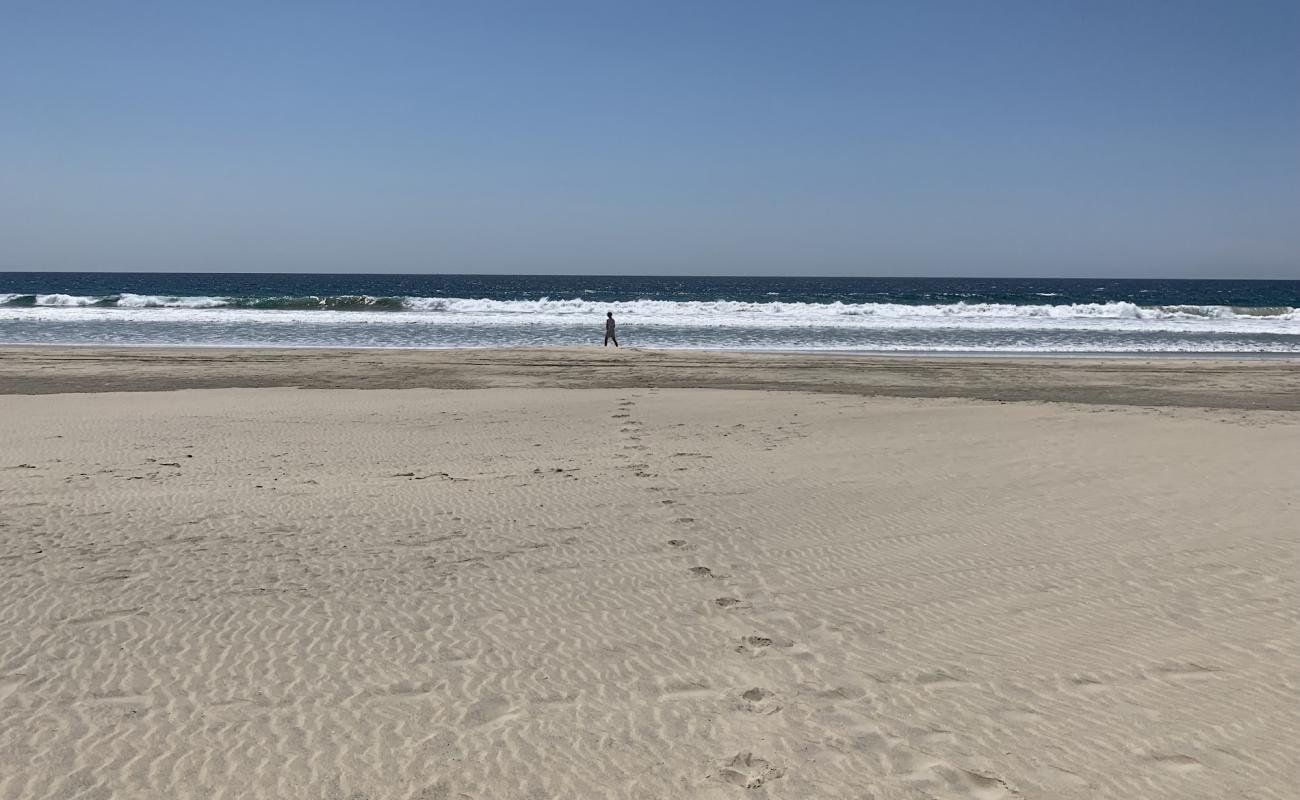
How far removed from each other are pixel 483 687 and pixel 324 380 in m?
15.3

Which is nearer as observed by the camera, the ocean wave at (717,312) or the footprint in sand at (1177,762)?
the footprint in sand at (1177,762)

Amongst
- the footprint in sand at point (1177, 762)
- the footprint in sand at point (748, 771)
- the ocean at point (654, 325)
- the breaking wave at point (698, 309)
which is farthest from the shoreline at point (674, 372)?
the breaking wave at point (698, 309)

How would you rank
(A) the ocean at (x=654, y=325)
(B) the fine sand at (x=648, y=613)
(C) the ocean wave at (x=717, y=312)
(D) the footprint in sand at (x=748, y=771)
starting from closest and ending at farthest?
(D) the footprint in sand at (x=748, y=771)
(B) the fine sand at (x=648, y=613)
(A) the ocean at (x=654, y=325)
(C) the ocean wave at (x=717, y=312)

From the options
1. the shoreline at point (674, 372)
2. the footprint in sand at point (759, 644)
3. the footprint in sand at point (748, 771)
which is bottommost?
the footprint in sand at point (748, 771)

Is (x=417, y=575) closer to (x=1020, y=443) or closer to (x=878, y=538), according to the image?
(x=878, y=538)

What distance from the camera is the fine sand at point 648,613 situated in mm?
3883

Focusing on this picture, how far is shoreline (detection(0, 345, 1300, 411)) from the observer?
17234mm

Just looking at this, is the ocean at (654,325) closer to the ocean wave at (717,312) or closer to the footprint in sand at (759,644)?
the ocean wave at (717,312)

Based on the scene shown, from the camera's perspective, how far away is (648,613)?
18.4 feet

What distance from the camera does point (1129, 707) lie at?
4.36m

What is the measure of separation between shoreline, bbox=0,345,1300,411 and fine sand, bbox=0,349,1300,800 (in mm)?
5369

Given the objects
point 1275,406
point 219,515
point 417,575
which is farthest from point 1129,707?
point 1275,406

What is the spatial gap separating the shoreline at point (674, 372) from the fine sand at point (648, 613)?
537 centimetres

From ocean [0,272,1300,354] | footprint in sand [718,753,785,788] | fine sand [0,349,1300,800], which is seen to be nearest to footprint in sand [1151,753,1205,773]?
fine sand [0,349,1300,800]
